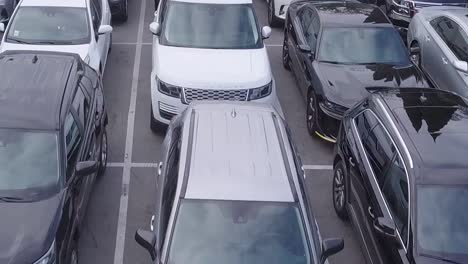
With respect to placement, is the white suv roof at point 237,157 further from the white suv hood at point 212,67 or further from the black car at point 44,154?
the white suv hood at point 212,67

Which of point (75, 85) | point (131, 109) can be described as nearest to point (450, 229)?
point (75, 85)

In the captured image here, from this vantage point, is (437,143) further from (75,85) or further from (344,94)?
(75,85)

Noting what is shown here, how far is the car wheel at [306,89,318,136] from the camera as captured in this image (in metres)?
10.6

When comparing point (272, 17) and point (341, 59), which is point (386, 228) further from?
point (272, 17)

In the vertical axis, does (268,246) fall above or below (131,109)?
above

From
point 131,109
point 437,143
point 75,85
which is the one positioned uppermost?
point 437,143

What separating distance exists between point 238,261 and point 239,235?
251 millimetres

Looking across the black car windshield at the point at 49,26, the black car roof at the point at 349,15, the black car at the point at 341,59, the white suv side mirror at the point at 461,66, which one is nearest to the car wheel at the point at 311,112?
the black car at the point at 341,59

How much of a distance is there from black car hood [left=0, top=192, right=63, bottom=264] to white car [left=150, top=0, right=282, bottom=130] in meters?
3.30

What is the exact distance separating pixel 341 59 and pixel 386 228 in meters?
4.83

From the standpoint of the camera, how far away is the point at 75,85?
8555mm

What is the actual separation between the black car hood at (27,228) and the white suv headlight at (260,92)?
3.81 m

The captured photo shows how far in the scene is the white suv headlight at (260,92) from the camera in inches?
396

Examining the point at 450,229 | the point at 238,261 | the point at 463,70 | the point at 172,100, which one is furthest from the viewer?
the point at 463,70
